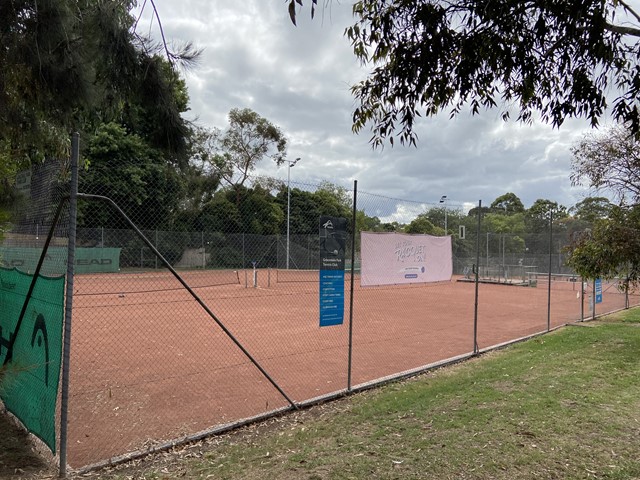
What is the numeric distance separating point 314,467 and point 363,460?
459 mm

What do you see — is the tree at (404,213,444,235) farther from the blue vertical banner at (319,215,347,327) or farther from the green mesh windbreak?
the green mesh windbreak

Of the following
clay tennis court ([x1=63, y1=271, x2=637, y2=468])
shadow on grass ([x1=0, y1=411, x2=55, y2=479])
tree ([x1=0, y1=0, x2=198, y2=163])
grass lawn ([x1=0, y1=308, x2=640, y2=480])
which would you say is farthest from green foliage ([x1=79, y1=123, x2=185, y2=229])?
grass lawn ([x1=0, y1=308, x2=640, y2=480])

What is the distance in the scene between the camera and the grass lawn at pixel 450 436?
4.08 metres

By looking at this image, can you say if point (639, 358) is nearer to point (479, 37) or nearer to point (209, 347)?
point (479, 37)

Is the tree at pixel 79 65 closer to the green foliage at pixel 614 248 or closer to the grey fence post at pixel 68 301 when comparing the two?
the grey fence post at pixel 68 301

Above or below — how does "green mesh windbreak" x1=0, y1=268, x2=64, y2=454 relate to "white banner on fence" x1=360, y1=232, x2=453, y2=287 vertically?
below

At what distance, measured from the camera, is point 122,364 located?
8.66m

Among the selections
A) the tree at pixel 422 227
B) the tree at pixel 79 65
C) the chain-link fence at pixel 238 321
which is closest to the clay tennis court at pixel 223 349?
the chain-link fence at pixel 238 321

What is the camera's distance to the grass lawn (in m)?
4.08

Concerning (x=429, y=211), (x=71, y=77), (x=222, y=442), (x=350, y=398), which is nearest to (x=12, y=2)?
(x=71, y=77)

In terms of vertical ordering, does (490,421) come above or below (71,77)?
below

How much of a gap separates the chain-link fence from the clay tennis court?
37 mm

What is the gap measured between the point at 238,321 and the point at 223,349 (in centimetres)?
427

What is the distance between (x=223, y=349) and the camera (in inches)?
397
